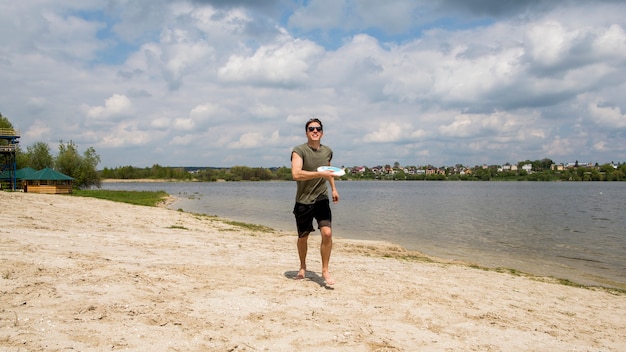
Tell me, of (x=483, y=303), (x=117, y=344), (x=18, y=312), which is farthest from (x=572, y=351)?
(x=18, y=312)

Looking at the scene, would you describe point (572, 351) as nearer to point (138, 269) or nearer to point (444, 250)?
point (138, 269)

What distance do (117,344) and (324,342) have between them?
212 cm

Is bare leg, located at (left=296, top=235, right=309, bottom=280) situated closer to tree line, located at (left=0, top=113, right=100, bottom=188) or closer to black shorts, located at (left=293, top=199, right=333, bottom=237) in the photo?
black shorts, located at (left=293, top=199, right=333, bottom=237)

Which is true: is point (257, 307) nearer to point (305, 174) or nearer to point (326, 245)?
point (326, 245)

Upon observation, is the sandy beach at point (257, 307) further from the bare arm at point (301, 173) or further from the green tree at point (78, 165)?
the green tree at point (78, 165)

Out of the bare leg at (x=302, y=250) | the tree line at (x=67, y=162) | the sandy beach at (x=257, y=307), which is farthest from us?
the tree line at (x=67, y=162)

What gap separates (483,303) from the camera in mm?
6973

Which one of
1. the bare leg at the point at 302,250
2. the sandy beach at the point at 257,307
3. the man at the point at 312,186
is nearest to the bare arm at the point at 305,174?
the man at the point at 312,186

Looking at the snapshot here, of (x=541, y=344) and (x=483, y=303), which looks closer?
(x=541, y=344)

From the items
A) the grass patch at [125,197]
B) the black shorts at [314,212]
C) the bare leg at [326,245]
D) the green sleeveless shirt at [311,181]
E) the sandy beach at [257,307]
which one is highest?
the green sleeveless shirt at [311,181]

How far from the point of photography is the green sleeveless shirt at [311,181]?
660 centimetres

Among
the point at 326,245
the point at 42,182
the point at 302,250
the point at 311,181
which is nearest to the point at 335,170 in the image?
the point at 311,181

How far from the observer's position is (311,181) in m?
6.66

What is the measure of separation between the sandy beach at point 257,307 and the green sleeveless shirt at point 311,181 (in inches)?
58.5
